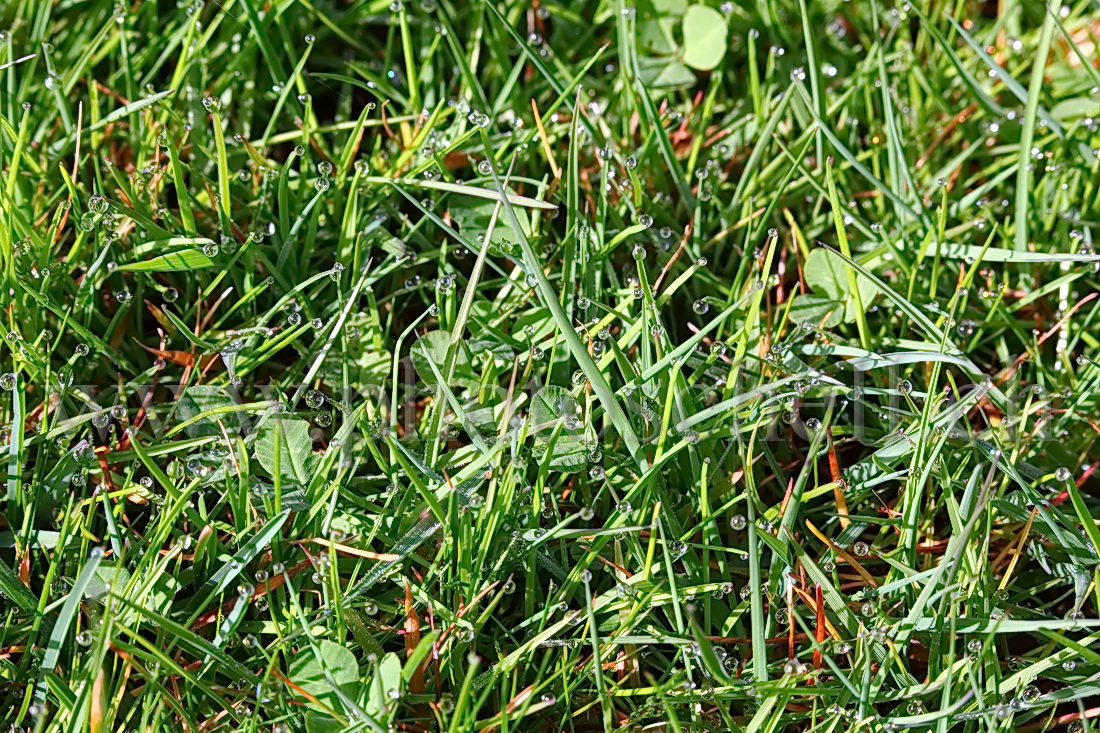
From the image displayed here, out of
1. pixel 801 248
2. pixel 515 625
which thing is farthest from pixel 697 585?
pixel 801 248

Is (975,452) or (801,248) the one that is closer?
(975,452)

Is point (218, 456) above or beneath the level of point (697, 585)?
above

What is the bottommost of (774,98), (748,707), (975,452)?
(748,707)

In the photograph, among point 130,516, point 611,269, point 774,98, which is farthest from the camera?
point 774,98

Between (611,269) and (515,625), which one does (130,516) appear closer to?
(515,625)

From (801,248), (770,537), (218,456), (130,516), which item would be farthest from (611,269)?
(130,516)

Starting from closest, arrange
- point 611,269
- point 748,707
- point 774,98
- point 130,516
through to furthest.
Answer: point 748,707, point 130,516, point 611,269, point 774,98
